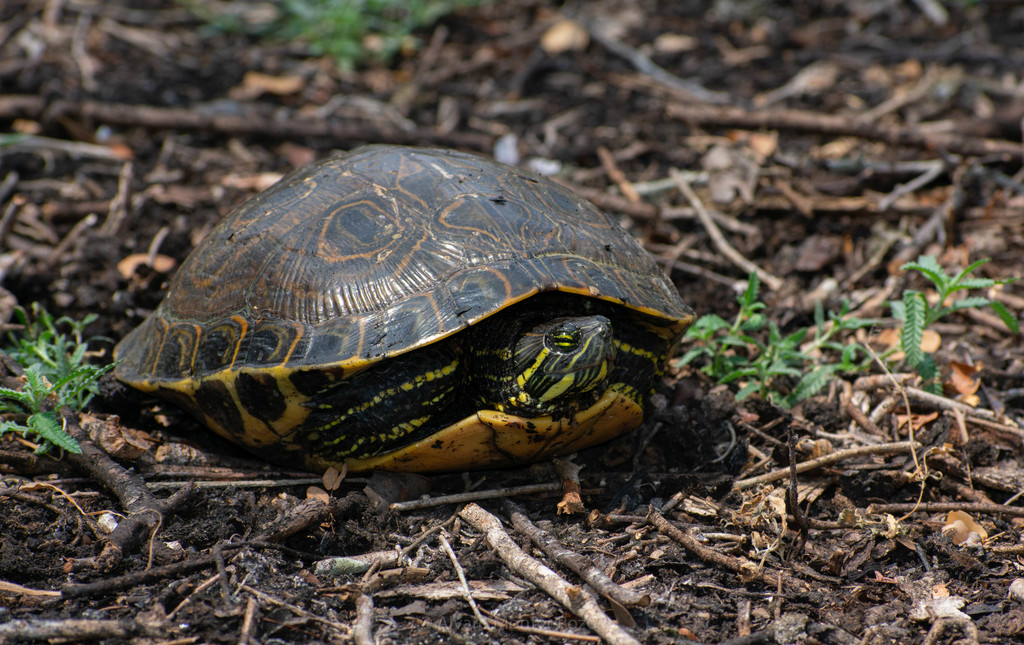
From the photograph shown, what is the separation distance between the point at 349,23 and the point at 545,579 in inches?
309

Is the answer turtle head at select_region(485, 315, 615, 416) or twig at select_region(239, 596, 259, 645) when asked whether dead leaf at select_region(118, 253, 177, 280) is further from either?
twig at select_region(239, 596, 259, 645)

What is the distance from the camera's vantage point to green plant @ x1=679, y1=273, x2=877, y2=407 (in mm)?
4523

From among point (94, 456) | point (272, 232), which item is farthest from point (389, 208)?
point (94, 456)

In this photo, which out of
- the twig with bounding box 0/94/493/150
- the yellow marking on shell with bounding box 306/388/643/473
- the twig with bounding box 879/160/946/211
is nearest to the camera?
the yellow marking on shell with bounding box 306/388/643/473

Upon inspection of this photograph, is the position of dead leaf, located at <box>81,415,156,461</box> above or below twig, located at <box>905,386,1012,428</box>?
above

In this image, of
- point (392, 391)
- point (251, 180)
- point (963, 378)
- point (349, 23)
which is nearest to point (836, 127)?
point (963, 378)

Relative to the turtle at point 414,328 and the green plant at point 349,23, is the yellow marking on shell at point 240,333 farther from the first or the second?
the green plant at point 349,23

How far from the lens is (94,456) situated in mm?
3785

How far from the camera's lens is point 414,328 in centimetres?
362

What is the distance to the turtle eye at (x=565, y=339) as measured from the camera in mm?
3633

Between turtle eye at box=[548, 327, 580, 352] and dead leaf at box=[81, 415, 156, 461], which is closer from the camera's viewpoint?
turtle eye at box=[548, 327, 580, 352]

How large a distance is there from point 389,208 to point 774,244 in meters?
3.45

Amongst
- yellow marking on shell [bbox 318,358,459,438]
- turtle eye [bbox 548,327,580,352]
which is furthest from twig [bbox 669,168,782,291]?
yellow marking on shell [bbox 318,358,459,438]

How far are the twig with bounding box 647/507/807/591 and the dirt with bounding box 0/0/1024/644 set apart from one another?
0.01 m
